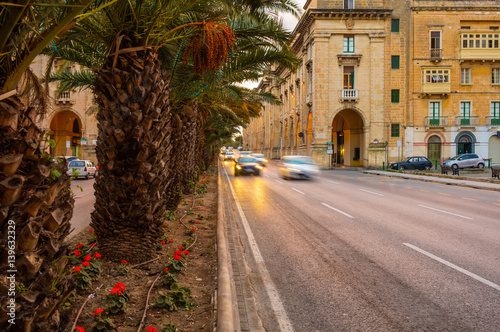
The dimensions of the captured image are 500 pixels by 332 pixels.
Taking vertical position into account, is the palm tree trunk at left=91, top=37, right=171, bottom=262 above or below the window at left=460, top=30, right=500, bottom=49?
below

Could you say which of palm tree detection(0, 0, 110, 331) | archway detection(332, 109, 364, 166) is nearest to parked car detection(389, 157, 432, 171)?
archway detection(332, 109, 364, 166)

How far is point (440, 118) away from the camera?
4453cm

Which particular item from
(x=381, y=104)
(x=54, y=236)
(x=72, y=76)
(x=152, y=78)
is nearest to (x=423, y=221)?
(x=152, y=78)

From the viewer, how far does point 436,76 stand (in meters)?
44.8

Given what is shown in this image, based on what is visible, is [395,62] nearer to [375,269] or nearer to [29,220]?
[375,269]

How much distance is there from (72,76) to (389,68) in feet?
135

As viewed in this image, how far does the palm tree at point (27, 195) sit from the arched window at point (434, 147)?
48135 mm

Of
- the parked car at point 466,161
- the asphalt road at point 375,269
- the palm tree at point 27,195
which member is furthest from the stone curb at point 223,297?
the parked car at point 466,161

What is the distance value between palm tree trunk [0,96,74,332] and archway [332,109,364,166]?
4658cm

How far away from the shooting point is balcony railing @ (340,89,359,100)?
44656mm

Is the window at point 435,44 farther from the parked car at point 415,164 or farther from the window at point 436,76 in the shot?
the parked car at point 415,164

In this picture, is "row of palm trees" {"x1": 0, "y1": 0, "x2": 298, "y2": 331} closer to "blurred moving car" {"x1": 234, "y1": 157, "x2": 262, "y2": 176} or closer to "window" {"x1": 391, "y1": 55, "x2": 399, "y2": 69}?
"blurred moving car" {"x1": 234, "y1": 157, "x2": 262, "y2": 176}

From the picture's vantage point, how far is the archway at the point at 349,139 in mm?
48781

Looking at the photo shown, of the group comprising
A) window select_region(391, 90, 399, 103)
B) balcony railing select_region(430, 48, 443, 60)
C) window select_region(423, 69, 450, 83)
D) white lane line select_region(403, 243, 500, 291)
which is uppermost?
balcony railing select_region(430, 48, 443, 60)
